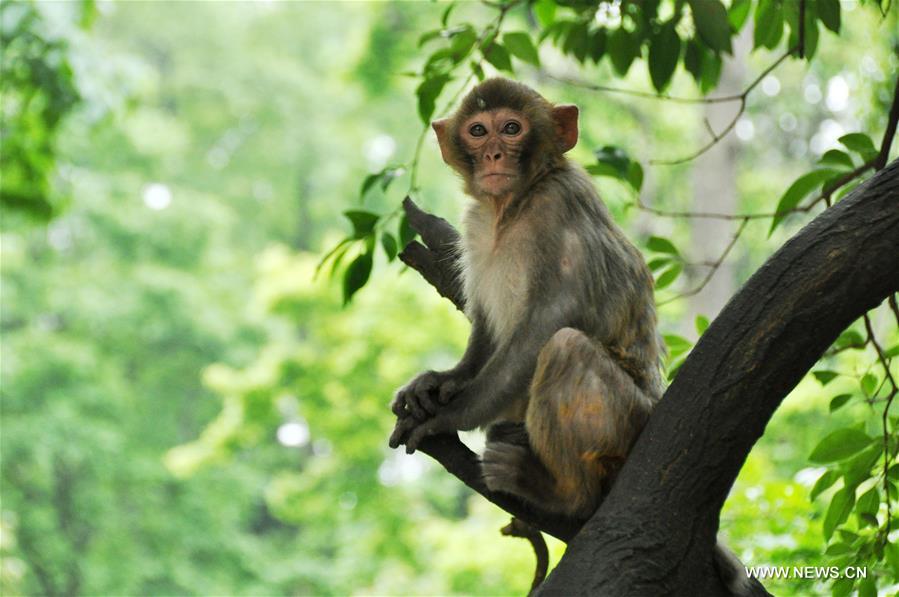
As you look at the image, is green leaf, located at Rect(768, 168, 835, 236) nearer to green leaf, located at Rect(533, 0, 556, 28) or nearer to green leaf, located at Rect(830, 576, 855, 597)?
green leaf, located at Rect(830, 576, 855, 597)

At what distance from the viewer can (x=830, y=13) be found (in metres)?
4.07

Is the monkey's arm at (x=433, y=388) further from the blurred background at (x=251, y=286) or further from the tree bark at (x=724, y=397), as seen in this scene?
the blurred background at (x=251, y=286)

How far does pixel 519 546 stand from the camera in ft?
40.0

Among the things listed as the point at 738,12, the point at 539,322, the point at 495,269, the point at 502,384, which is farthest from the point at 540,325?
the point at 738,12

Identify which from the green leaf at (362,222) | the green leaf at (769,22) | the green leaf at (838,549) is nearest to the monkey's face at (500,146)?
the green leaf at (362,222)

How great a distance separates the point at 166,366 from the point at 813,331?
22.3 m

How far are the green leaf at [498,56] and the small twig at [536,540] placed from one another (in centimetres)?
197

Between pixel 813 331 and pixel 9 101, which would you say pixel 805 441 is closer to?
pixel 9 101

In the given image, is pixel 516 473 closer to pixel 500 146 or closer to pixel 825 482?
pixel 825 482

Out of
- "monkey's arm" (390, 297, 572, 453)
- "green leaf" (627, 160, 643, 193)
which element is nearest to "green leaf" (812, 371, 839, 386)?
"monkey's arm" (390, 297, 572, 453)

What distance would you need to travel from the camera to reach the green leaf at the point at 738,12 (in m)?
4.53

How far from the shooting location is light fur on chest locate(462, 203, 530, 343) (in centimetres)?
423

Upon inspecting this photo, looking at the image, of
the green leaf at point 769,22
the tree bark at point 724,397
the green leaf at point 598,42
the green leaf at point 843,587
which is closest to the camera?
the tree bark at point 724,397

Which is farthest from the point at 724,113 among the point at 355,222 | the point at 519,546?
the point at 355,222
